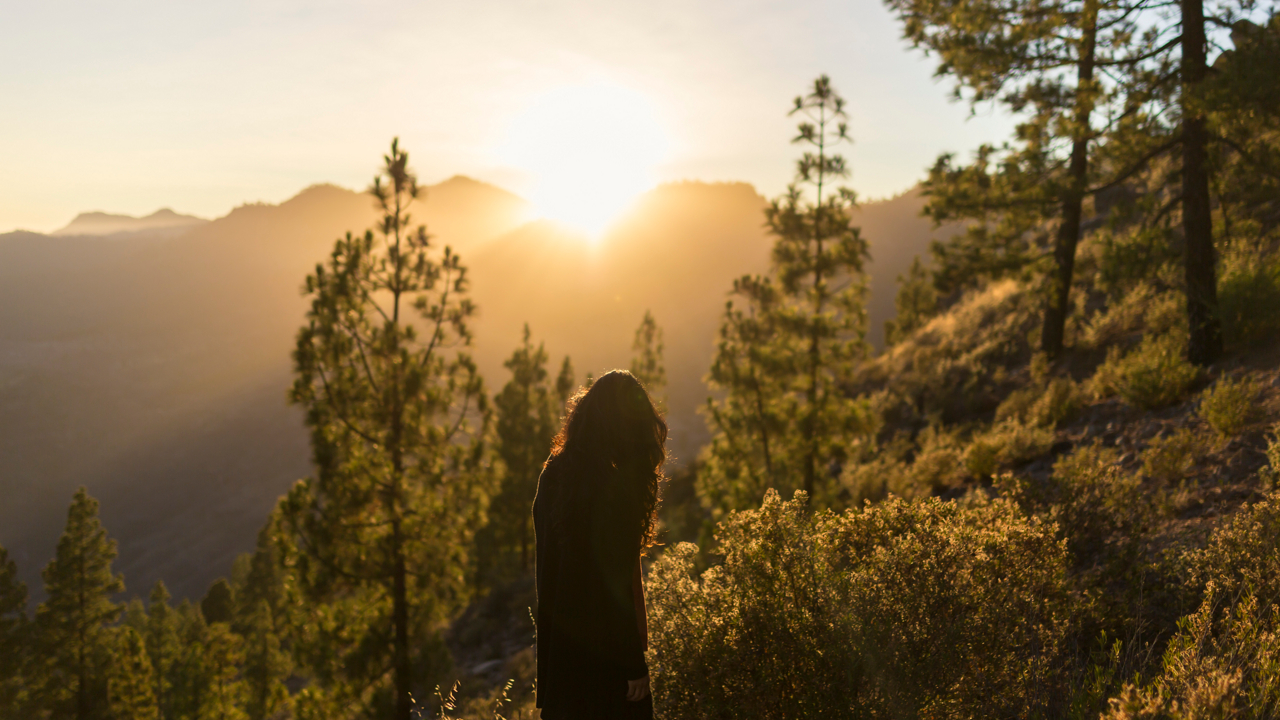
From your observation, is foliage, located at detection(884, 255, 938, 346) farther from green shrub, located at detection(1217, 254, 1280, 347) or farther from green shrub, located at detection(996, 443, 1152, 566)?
green shrub, located at detection(996, 443, 1152, 566)

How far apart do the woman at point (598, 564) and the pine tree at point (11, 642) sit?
2789 cm

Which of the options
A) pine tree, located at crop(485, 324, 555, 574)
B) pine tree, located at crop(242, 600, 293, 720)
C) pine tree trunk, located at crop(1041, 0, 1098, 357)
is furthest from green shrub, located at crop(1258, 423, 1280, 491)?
pine tree, located at crop(242, 600, 293, 720)

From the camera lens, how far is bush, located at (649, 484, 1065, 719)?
3309 millimetres

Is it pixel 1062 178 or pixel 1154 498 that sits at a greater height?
pixel 1062 178

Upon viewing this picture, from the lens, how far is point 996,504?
4.62 meters

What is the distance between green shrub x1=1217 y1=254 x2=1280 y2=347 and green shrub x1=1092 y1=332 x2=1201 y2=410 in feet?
2.17

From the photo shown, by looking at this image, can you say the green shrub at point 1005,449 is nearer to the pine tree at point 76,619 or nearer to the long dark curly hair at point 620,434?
the long dark curly hair at point 620,434

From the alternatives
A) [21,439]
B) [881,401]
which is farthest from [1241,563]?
[21,439]

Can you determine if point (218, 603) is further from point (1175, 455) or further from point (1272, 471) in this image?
point (1272, 471)

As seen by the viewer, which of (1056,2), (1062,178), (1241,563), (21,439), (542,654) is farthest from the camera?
(21,439)

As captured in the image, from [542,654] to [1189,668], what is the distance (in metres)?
2.94

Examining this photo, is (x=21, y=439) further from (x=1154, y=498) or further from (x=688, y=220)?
(x=1154, y=498)

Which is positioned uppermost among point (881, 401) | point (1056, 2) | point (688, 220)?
point (688, 220)

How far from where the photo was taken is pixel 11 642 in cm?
2117
